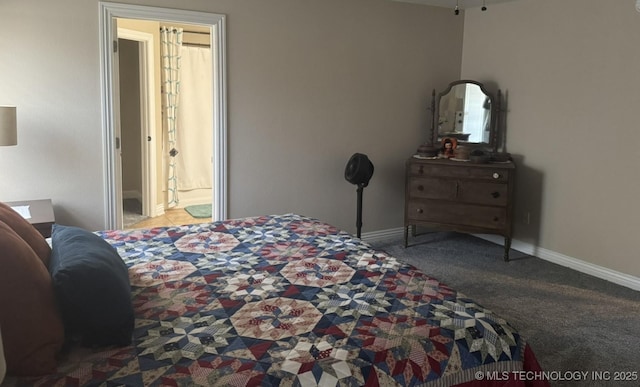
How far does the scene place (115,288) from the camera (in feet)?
5.32

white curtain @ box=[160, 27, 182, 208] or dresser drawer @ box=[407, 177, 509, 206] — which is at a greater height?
white curtain @ box=[160, 27, 182, 208]

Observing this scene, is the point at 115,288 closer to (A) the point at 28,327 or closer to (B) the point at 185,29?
(A) the point at 28,327

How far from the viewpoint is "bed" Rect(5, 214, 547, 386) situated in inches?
57.5

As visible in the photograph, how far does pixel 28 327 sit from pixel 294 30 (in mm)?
3495

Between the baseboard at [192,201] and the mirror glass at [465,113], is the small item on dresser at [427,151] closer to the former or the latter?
the mirror glass at [465,113]

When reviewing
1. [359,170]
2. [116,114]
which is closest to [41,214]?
[116,114]

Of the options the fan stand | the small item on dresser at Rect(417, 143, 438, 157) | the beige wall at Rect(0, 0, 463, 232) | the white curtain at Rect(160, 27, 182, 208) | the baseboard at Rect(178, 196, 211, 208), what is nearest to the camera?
the beige wall at Rect(0, 0, 463, 232)

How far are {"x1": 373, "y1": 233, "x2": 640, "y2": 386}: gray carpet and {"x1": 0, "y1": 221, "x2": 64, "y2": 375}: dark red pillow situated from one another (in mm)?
2289

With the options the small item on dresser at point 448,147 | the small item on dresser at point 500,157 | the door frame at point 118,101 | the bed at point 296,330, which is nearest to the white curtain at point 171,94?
the door frame at point 118,101

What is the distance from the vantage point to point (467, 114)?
5004 millimetres

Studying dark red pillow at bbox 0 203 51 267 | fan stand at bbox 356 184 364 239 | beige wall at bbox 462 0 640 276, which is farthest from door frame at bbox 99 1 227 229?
beige wall at bbox 462 0 640 276

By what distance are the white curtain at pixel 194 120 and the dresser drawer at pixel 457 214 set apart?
108 inches

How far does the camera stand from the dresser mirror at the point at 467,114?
16.0 ft

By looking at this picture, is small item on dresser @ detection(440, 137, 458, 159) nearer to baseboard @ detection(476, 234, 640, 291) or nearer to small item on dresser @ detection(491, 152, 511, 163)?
small item on dresser @ detection(491, 152, 511, 163)
